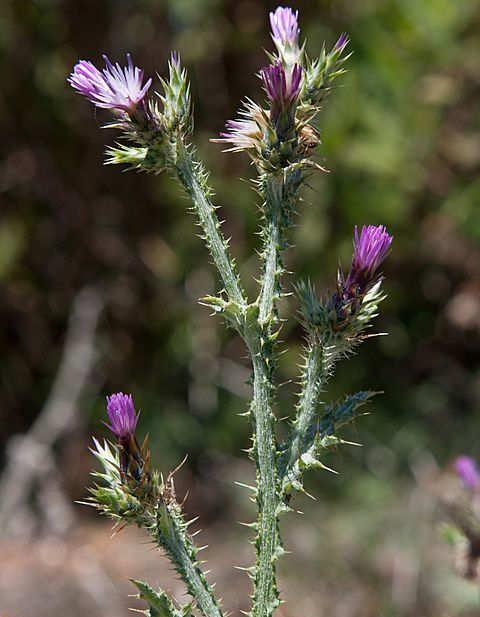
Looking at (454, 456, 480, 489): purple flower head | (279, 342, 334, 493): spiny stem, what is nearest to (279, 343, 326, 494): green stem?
(279, 342, 334, 493): spiny stem

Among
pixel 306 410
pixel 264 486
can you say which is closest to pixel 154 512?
pixel 264 486

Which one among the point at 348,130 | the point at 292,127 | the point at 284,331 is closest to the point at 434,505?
the point at 284,331

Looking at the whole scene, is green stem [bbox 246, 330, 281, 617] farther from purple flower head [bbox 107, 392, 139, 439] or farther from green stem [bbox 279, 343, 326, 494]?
purple flower head [bbox 107, 392, 139, 439]

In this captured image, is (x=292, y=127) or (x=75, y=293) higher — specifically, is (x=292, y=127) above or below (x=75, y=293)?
above

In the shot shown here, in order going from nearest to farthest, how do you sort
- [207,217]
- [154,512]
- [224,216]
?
[154,512] → [207,217] → [224,216]

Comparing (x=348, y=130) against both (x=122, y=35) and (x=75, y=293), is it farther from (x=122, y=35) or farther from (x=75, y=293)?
(x=75, y=293)

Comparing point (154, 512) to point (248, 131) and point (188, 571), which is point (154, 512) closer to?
point (188, 571)
